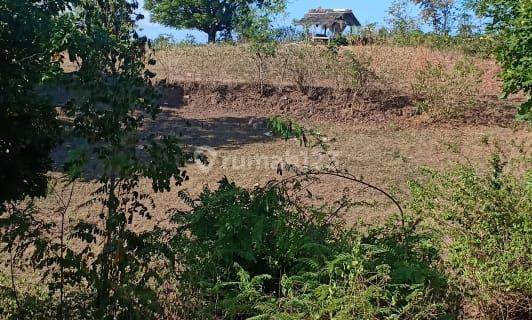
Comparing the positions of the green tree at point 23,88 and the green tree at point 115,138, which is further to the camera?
the green tree at point 23,88

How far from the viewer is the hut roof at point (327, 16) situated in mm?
22875

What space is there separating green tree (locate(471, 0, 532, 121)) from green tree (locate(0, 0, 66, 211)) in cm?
299

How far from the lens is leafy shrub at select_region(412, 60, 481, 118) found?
33.6ft

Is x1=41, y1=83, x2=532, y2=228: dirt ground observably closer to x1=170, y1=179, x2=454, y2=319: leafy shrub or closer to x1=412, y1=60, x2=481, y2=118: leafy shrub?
x1=412, y1=60, x2=481, y2=118: leafy shrub

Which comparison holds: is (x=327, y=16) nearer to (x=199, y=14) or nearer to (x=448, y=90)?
(x=199, y=14)

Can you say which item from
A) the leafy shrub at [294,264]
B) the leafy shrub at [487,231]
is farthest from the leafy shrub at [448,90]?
the leafy shrub at [294,264]

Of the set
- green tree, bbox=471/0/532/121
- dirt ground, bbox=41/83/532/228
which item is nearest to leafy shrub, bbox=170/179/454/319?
green tree, bbox=471/0/532/121

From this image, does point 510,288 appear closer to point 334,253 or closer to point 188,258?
point 334,253

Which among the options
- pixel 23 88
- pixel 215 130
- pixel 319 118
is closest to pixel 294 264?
pixel 23 88

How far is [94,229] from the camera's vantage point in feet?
10.4

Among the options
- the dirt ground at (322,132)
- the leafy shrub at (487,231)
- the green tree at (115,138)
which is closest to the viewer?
the green tree at (115,138)

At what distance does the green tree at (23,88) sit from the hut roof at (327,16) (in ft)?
64.8

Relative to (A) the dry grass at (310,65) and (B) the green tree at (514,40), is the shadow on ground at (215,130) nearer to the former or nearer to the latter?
(A) the dry grass at (310,65)

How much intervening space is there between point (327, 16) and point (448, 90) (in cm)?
1402
